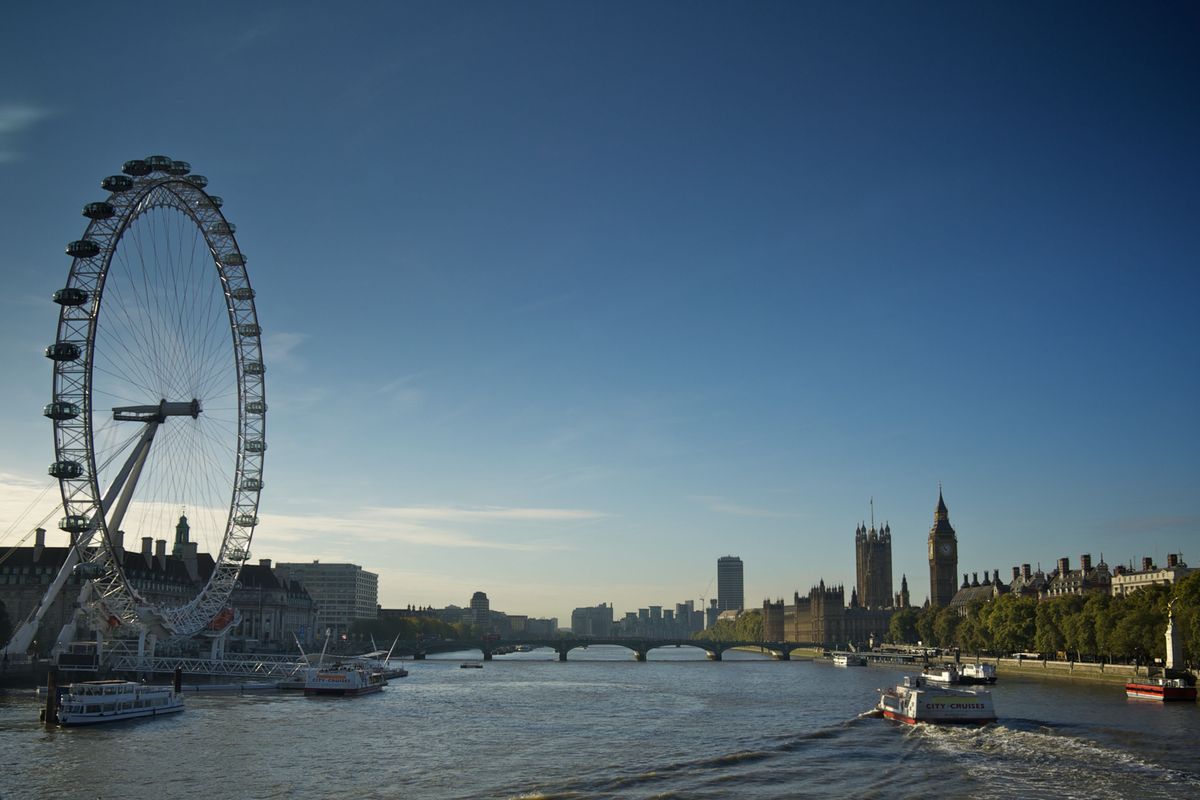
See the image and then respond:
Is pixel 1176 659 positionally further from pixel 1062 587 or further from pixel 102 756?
pixel 1062 587

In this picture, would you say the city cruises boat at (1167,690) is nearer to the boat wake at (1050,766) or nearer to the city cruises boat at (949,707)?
the city cruises boat at (949,707)

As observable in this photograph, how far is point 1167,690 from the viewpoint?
8100 centimetres

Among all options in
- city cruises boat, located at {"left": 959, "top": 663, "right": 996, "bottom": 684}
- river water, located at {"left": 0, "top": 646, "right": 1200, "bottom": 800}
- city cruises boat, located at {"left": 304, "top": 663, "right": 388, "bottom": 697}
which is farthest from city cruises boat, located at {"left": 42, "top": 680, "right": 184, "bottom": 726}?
city cruises boat, located at {"left": 959, "top": 663, "right": 996, "bottom": 684}

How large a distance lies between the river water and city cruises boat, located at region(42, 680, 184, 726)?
5.13 feet

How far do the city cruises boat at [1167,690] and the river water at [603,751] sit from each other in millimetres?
1905

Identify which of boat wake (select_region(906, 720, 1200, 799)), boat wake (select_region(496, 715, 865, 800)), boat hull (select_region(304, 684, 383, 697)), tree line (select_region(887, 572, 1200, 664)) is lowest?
Answer: boat hull (select_region(304, 684, 383, 697))

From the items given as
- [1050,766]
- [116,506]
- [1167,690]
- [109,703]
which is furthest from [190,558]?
[1050,766]

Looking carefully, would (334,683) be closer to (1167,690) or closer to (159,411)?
(159,411)

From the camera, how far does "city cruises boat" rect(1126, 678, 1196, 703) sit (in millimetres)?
80688

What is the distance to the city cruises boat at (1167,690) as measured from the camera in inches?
3177

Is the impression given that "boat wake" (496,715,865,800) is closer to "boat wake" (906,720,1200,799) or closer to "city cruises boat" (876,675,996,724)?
"boat wake" (906,720,1200,799)

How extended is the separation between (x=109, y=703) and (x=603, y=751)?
3370 centimetres

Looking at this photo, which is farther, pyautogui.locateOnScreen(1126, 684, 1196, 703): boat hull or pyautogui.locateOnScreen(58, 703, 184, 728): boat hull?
pyautogui.locateOnScreen(1126, 684, 1196, 703): boat hull

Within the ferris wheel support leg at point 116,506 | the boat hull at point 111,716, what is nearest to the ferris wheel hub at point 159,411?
the ferris wheel support leg at point 116,506
